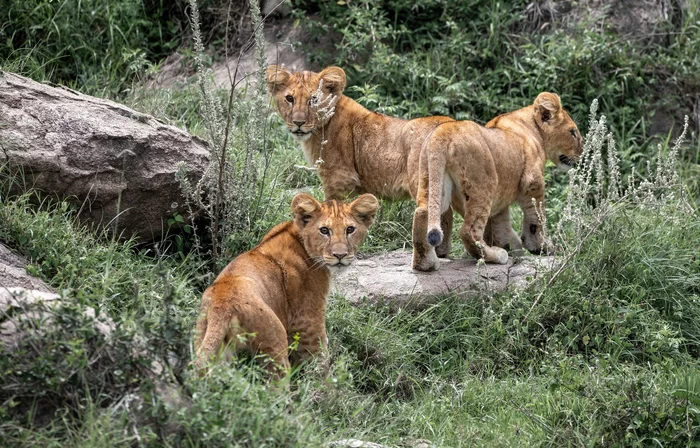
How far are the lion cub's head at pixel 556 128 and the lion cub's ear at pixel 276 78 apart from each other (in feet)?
6.81

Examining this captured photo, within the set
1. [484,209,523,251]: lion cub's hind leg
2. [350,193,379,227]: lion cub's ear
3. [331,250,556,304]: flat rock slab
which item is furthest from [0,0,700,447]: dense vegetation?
[350,193,379,227]: lion cub's ear

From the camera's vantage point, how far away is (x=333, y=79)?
28.0ft

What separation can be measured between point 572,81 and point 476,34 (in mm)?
1203

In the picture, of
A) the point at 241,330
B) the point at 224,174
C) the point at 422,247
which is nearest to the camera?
the point at 241,330

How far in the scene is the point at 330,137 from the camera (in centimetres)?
852

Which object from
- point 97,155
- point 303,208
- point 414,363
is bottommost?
point 414,363

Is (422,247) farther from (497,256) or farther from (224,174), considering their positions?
(224,174)

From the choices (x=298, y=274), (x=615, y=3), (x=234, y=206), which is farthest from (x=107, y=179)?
(x=615, y=3)

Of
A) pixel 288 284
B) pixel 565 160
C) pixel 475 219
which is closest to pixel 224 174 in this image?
pixel 288 284

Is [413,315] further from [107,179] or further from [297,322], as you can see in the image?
[107,179]

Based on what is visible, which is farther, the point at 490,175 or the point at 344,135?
the point at 344,135

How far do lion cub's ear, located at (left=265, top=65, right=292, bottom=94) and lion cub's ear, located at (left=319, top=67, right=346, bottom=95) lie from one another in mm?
285

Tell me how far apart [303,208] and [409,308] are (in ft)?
4.42

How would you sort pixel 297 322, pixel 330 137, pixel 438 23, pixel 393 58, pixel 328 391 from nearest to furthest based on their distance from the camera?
1. pixel 328 391
2. pixel 297 322
3. pixel 330 137
4. pixel 393 58
5. pixel 438 23
